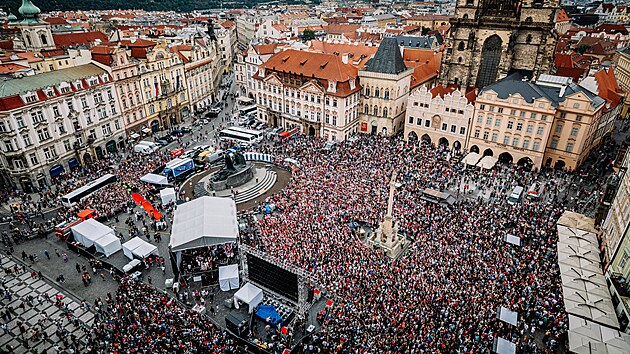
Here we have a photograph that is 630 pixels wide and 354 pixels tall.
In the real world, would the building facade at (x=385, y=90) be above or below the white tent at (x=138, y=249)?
above

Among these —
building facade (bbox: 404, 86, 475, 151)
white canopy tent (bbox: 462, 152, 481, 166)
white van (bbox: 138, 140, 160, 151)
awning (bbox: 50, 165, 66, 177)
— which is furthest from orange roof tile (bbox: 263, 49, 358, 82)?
awning (bbox: 50, 165, 66, 177)

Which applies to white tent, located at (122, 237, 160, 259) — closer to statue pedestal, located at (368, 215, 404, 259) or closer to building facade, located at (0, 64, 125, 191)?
statue pedestal, located at (368, 215, 404, 259)

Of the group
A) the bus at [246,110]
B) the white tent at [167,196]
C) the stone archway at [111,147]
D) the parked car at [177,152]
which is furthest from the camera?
the bus at [246,110]

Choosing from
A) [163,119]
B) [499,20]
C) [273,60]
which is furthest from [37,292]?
[499,20]

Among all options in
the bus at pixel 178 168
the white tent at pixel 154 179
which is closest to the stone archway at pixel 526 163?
the bus at pixel 178 168

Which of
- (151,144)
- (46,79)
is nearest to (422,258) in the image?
(151,144)

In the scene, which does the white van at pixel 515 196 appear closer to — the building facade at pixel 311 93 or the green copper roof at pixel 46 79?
the building facade at pixel 311 93
